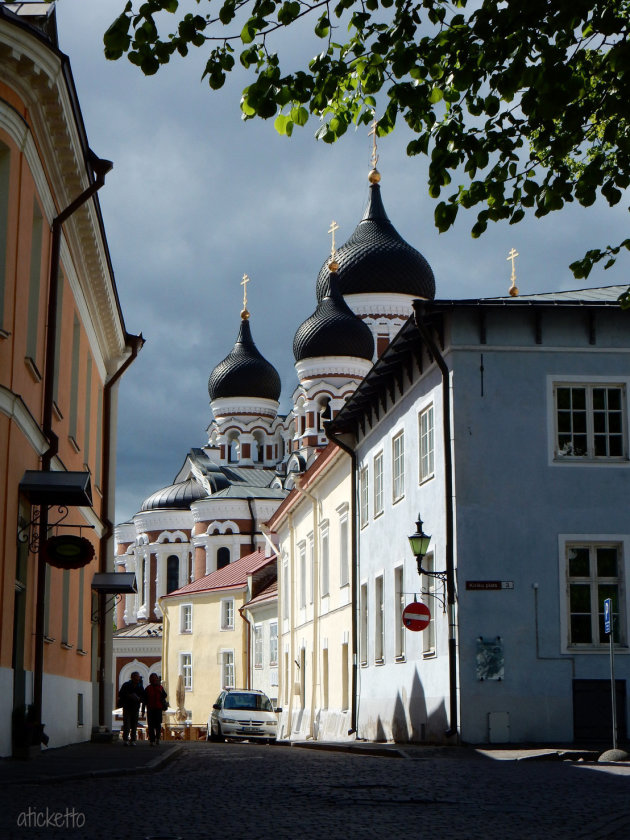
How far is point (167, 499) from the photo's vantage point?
3413 inches

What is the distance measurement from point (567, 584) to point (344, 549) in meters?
11.0

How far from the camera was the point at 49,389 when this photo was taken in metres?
17.7

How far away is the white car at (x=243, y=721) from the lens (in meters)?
32.3

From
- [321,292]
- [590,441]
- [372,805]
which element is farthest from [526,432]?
[321,292]

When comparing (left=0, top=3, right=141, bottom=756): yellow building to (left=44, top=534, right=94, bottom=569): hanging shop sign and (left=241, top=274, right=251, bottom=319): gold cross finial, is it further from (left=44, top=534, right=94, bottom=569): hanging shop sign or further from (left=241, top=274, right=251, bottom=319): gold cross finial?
(left=241, top=274, right=251, bottom=319): gold cross finial

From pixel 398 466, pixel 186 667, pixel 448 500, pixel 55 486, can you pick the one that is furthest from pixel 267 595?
pixel 55 486

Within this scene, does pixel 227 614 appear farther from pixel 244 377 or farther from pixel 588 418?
pixel 588 418

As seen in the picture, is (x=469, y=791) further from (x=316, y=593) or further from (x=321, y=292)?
(x=321, y=292)

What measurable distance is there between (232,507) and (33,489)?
63.3m

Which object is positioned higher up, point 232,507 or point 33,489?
point 232,507

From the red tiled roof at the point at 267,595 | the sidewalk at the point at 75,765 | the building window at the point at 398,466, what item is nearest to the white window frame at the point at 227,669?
the red tiled roof at the point at 267,595

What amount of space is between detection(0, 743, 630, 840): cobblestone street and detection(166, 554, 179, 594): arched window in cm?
7019

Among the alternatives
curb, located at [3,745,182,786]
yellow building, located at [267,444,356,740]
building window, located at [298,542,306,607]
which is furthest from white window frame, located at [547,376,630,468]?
building window, located at [298,542,306,607]

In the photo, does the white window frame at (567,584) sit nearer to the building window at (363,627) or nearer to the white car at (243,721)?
the building window at (363,627)
